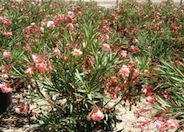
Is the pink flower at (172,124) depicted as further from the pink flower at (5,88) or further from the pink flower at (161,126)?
the pink flower at (5,88)

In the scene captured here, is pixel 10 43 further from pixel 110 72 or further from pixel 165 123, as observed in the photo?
pixel 165 123

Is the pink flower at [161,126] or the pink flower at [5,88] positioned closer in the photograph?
the pink flower at [161,126]

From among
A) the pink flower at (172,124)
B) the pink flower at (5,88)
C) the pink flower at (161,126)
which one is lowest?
the pink flower at (5,88)

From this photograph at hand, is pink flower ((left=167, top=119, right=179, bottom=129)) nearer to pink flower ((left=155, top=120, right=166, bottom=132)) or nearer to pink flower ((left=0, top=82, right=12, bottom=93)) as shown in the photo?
pink flower ((left=155, top=120, right=166, bottom=132))

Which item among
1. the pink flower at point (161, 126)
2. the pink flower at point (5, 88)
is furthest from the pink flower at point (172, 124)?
the pink flower at point (5, 88)

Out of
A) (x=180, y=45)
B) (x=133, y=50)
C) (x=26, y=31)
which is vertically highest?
(x=26, y=31)

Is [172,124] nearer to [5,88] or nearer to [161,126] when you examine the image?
[161,126]

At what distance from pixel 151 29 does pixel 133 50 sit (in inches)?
112

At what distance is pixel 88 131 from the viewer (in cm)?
333

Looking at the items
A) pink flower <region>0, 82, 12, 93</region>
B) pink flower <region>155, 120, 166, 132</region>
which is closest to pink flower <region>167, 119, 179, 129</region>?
pink flower <region>155, 120, 166, 132</region>

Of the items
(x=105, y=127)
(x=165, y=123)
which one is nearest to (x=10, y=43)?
(x=105, y=127)

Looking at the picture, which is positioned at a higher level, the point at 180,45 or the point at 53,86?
the point at 53,86

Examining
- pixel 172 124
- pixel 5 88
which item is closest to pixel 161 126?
pixel 172 124

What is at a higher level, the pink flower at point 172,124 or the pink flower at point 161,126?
the pink flower at point 172,124
